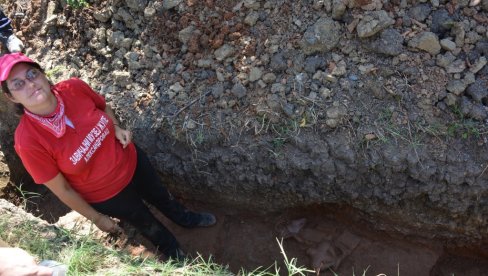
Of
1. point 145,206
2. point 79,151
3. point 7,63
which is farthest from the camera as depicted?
point 145,206

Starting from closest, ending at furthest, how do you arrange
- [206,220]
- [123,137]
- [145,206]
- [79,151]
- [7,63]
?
[7,63] < [79,151] < [123,137] < [145,206] < [206,220]

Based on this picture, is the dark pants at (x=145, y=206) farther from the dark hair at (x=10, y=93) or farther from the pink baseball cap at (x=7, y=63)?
the pink baseball cap at (x=7, y=63)

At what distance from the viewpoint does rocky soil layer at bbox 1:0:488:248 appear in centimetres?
245

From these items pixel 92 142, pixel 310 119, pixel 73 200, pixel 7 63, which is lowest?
pixel 310 119

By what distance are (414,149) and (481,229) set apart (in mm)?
664

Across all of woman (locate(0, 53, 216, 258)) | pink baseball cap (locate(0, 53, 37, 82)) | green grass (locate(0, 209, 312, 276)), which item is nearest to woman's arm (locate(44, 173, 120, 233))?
woman (locate(0, 53, 216, 258))

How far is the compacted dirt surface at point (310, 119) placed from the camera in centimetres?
246

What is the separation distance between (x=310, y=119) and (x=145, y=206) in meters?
1.03

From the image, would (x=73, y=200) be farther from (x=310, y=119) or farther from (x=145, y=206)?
(x=310, y=119)

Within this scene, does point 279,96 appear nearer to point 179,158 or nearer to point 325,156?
point 325,156

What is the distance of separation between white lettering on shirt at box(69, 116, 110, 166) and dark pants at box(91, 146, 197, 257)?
10.5 inches

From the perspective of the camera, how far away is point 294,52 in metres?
2.65

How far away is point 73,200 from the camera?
2135 mm

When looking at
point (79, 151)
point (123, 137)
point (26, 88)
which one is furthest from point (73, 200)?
point (26, 88)
